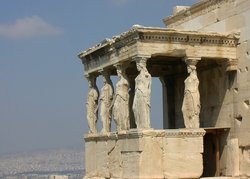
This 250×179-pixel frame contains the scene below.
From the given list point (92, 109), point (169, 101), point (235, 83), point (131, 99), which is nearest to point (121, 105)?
point (92, 109)

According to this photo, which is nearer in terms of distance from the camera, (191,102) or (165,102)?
(191,102)

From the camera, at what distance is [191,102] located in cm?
1845

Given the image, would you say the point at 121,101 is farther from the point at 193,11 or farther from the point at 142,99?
the point at 193,11

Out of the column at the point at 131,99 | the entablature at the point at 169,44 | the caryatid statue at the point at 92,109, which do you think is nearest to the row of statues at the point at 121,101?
the caryatid statue at the point at 92,109

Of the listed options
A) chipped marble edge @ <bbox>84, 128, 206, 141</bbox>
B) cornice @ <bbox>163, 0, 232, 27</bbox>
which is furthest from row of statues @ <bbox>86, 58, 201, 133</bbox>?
cornice @ <bbox>163, 0, 232, 27</bbox>

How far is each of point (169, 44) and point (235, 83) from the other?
2.20 metres

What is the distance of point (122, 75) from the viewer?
62.9 feet

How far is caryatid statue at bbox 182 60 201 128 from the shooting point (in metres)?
18.4

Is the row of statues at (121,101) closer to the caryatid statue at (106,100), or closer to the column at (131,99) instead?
the caryatid statue at (106,100)

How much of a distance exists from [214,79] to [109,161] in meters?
3.86

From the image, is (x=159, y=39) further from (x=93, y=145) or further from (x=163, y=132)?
(x=93, y=145)

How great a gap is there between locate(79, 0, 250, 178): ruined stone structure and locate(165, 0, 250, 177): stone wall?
0.09ft

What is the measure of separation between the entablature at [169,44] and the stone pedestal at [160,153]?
207 cm

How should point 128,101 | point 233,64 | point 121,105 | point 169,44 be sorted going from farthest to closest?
point 128,101
point 121,105
point 233,64
point 169,44
